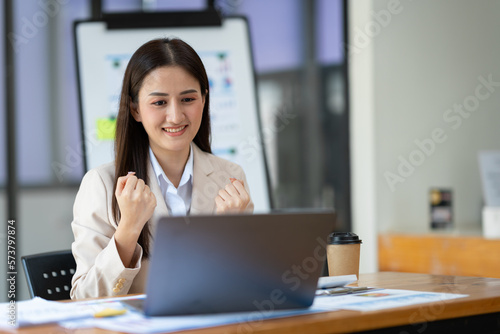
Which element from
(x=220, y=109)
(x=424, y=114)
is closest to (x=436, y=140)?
(x=424, y=114)

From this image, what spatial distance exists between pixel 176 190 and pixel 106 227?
10.5 inches

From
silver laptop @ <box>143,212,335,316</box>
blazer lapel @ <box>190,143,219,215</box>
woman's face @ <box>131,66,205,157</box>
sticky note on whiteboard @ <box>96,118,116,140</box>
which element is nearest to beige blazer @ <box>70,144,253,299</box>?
blazer lapel @ <box>190,143,219,215</box>

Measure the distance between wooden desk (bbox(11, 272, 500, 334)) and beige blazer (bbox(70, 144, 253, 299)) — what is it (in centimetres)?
54

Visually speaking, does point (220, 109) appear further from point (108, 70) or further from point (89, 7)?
point (89, 7)

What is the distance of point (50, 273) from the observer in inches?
66.5

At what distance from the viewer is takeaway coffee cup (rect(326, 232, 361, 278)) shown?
168 cm

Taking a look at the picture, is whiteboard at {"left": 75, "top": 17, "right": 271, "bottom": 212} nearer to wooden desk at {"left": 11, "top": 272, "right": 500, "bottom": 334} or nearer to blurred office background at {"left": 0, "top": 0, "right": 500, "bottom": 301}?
blurred office background at {"left": 0, "top": 0, "right": 500, "bottom": 301}

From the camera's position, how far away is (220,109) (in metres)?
3.16

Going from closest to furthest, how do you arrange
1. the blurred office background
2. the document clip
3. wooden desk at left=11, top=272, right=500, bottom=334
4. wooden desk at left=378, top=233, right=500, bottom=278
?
wooden desk at left=11, top=272, right=500, bottom=334 < the document clip < wooden desk at left=378, top=233, right=500, bottom=278 < the blurred office background

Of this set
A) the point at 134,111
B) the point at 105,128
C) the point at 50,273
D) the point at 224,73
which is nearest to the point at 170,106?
the point at 134,111

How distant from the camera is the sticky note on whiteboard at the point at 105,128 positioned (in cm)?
297

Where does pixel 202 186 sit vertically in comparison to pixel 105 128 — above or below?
below

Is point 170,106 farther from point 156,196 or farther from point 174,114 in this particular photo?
point 156,196

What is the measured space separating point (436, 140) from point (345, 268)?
2465 mm
